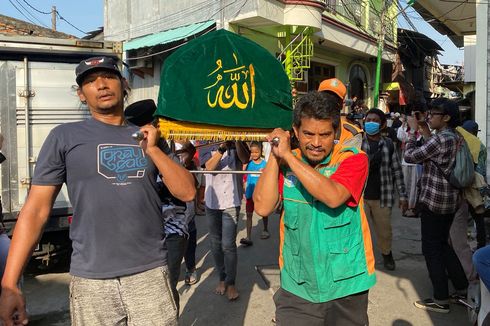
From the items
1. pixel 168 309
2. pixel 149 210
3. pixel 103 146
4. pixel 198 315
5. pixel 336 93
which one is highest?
pixel 336 93

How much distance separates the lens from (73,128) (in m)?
2.09

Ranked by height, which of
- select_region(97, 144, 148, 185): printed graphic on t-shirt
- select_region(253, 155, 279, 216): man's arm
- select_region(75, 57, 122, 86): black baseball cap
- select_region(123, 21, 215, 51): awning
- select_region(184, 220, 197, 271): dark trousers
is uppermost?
select_region(123, 21, 215, 51): awning

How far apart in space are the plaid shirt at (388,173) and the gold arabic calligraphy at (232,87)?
2.88m

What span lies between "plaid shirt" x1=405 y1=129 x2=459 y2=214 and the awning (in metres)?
9.43

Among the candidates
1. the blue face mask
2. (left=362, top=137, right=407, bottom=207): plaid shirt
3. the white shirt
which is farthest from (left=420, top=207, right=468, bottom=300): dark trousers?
the white shirt

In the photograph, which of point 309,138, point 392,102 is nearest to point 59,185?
point 309,138

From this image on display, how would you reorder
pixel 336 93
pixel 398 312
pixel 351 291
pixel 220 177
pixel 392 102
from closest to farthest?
pixel 351 291 < pixel 336 93 < pixel 398 312 < pixel 220 177 < pixel 392 102

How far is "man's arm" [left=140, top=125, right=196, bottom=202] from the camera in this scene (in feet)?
6.51

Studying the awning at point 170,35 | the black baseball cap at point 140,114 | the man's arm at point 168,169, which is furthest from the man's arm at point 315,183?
the awning at point 170,35

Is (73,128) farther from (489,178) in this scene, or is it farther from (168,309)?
(489,178)

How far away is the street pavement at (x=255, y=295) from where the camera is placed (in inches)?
155

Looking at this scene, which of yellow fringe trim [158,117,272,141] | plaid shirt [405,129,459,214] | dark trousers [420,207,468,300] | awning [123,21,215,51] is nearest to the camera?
yellow fringe trim [158,117,272,141]

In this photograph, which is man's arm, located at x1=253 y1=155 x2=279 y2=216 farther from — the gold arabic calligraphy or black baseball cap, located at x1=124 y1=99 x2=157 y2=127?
black baseball cap, located at x1=124 y1=99 x2=157 y2=127

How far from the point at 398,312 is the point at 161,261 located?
283cm
